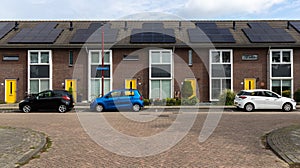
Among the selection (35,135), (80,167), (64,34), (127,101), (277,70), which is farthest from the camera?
(64,34)

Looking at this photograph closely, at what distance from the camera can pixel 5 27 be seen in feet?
103

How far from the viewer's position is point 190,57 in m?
27.3

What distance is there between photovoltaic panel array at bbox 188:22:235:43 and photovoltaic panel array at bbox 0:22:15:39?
55.1 ft

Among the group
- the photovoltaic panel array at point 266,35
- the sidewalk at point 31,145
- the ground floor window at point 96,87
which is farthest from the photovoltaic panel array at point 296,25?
the sidewalk at point 31,145

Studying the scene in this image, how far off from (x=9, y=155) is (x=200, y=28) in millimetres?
25361

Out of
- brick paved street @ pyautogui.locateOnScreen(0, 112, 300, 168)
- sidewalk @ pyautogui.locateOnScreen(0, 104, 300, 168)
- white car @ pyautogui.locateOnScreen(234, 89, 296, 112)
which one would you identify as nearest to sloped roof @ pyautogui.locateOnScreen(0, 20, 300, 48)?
white car @ pyautogui.locateOnScreen(234, 89, 296, 112)

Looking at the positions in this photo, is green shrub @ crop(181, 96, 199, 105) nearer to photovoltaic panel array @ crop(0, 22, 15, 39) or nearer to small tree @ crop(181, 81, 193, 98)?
small tree @ crop(181, 81, 193, 98)

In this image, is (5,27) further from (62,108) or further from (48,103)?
(62,108)

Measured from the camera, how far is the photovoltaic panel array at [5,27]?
29473 mm

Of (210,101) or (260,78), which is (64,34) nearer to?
(210,101)

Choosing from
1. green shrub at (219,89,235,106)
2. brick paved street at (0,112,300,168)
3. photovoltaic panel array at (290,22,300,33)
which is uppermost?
photovoltaic panel array at (290,22,300,33)

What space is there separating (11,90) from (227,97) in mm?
17721

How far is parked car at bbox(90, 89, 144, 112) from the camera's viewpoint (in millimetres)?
20327

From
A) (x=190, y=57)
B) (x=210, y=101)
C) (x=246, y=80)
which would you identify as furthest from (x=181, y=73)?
(x=246, y=80)
